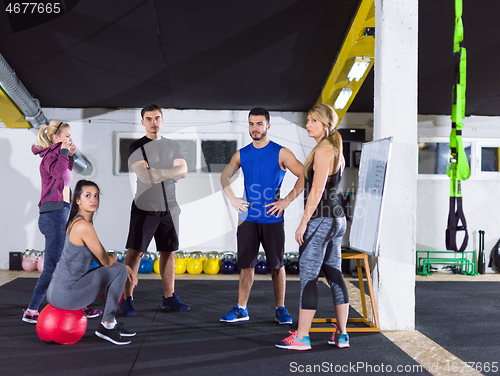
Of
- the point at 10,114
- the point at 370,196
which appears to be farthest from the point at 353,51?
the point at 10,114

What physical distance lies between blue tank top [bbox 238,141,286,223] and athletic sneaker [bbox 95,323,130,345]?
1.08 metres

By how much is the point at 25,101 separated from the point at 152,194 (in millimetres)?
2591

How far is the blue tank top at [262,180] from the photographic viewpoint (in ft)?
9.32

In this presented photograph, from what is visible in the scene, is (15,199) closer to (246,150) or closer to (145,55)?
(145,55)

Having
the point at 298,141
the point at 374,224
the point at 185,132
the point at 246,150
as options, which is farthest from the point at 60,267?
the point at 298,141

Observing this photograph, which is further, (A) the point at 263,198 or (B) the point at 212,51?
(B) the point at 212,51

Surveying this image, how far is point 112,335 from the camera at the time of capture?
2451 mm

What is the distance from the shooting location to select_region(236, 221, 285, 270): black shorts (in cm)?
285

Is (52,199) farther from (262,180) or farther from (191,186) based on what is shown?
(191,186)

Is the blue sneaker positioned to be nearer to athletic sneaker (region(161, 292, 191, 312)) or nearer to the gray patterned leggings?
athletic sneaker (region(161, 292, 191, 312))

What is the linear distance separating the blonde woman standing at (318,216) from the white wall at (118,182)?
3.36 meters

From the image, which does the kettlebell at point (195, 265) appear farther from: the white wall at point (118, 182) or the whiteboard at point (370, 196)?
the whiteboard at point (370, 196)

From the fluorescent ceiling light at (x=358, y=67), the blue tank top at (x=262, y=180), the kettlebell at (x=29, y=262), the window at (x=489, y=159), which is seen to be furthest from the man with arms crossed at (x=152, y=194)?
the window at (x=489, y=159)

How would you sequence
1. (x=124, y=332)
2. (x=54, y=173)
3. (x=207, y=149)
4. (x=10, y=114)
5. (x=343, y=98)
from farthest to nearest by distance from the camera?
(x=207, y=149)
(x=10, y=114)
(x=343, y=98)
(x=54, y=173)
(x=124, y=332)
